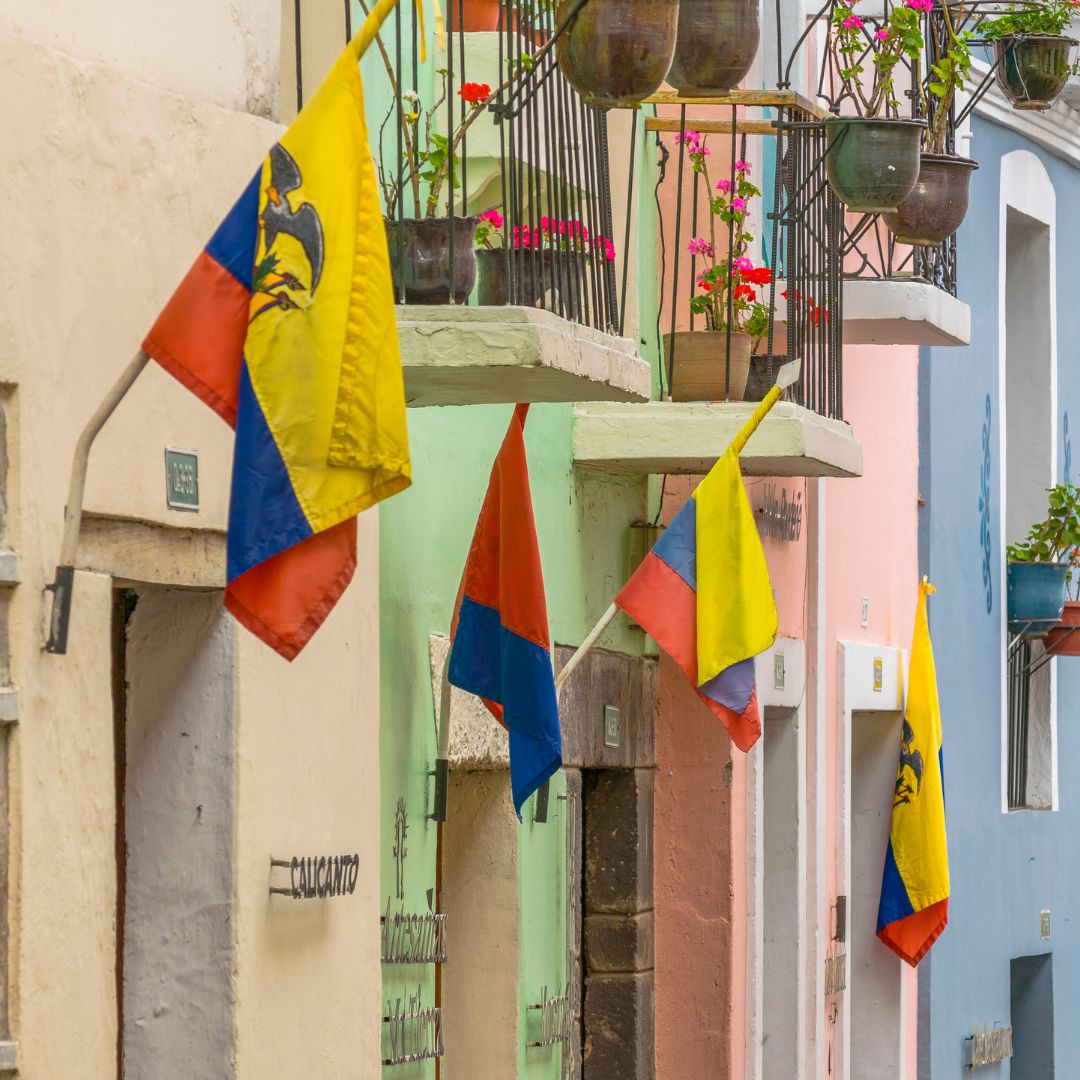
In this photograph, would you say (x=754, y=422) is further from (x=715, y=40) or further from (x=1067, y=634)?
(x=1067, y=634)

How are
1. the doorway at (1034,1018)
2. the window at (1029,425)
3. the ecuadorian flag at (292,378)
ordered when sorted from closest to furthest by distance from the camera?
the ecuadorian flag at (292,378) → the window at (1029,425) → the doorway at (1034,1018)

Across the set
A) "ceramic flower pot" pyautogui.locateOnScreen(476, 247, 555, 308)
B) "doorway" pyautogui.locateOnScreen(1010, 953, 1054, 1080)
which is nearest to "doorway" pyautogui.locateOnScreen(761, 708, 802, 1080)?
"doorway" pyautogui.locateOnScreen(1010, 953, 1054, 1080)

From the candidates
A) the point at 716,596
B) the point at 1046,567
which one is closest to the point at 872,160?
the point at 716,596

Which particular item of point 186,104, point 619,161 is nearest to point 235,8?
point 186,104

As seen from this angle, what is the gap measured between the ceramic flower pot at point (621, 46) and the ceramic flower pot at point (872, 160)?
9.92 ft

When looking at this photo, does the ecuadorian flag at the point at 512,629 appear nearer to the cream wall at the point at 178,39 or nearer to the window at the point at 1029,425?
the cream wall at the point at 178,39

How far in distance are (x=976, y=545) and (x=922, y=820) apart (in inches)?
87.4

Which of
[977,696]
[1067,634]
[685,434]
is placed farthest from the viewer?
[1067,634]

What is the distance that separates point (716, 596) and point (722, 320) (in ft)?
6.38

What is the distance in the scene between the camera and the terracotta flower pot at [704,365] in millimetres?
9552

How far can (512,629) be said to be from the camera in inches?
287

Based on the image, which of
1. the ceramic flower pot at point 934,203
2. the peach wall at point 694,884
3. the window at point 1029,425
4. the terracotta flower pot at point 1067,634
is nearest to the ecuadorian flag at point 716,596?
the peach wall at point 694,884

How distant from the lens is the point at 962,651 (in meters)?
13.8

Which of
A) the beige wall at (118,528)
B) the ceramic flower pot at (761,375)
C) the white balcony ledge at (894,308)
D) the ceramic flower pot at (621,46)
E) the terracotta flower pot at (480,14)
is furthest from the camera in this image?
the white balcony ledge at (894,308)
